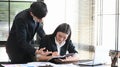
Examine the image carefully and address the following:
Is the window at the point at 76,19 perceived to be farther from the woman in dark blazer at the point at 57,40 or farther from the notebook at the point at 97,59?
the notebook at the point at 97,59

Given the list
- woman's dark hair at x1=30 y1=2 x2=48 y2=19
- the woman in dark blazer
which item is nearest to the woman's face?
the woman in dark blazer

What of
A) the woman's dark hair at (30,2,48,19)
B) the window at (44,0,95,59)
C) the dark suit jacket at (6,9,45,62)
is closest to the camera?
the woman's dark hair at (30,2,48,19)

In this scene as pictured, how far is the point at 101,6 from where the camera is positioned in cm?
493

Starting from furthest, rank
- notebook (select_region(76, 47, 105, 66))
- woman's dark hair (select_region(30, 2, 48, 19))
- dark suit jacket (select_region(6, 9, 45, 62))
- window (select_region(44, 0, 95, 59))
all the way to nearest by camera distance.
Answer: window (select_region(44, 0, 95, 59))
dark suit jacket (select_region(6, 9, 45, 62))
woman's dark hair (select_region(30, 2, 48, 19))
notebook (select_region(76, 47, 105, 66))

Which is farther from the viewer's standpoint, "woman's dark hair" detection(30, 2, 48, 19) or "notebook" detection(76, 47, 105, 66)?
"woman's dark hair" detection(30, 2, 48, 19)

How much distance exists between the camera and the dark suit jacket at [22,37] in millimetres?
2627

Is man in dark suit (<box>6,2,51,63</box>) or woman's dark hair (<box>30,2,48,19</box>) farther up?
woman's dark hair (<box>30,2,48,19</box>)

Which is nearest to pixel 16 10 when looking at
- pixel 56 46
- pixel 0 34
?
pixel 0 34

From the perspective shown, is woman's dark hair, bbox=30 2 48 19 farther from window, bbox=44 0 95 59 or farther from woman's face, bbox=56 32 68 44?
window, bbox=44 0 95 59

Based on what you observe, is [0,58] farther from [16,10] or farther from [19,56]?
[19,56]

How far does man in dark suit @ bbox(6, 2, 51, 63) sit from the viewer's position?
8.40 feet

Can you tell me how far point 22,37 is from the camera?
263cm

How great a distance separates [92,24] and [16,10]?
4.78 ft

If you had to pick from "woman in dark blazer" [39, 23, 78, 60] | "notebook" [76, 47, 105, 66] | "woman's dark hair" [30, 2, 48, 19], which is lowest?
"notebook" [76, 47, 105, 66]
